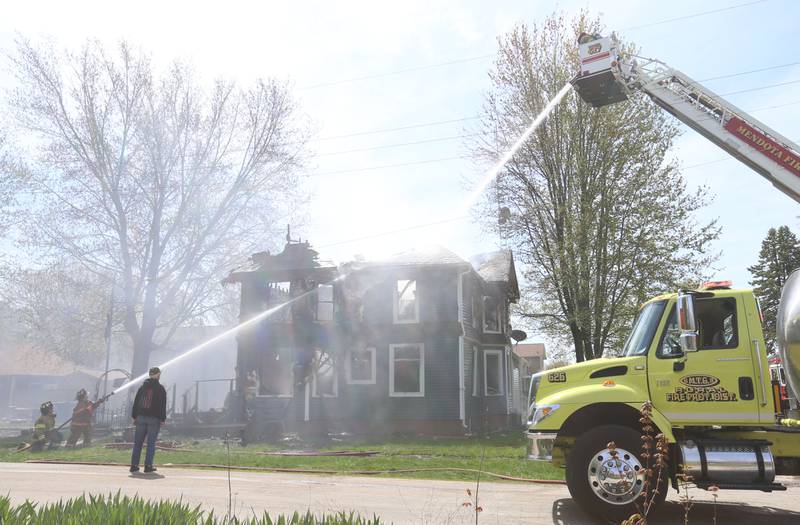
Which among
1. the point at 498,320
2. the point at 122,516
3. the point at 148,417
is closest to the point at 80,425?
the point at 148,417

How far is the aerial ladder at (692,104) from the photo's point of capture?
39.1 feet

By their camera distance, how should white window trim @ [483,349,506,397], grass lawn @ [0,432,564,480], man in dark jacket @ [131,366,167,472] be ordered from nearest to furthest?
man in dark jacket @ [131,366,167,472] < grass lawn @ [0,432,564,480] < white window trim @ [483,349,506,397]

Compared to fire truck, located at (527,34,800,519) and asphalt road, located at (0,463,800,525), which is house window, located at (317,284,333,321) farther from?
fire truck, located at (527,34,800,519)

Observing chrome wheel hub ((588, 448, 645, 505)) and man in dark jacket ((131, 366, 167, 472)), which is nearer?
chrome wheel hub ((588, 448, 645, 505))

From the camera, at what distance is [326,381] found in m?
22.3

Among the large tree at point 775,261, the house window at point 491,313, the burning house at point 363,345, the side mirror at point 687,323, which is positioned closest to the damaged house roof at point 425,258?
the burning house at point 363,345

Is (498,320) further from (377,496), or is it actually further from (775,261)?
(775,261)

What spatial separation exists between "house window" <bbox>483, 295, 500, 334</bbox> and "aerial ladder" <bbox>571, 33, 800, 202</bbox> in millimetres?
12725

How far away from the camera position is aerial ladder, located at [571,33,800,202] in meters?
11.9

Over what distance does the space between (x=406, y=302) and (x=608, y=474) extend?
1663cm

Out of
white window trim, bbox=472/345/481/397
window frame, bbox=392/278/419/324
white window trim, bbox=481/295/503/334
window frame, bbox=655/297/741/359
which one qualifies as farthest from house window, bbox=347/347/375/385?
window frame, bbox=655/297/741/359

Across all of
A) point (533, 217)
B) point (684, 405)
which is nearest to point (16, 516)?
point (684, 405)

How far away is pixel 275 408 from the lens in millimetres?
22219

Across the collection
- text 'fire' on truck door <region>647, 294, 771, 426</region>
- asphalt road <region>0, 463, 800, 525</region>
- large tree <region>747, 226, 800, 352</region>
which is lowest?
asphalt road <region>0, 463, 800, 525</region>
